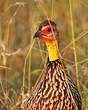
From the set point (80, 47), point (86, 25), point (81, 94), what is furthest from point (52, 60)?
point (86, 25)

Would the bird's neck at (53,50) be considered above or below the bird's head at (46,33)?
below

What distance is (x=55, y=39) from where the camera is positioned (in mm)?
4414

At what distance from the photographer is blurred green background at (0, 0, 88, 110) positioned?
16.9ft

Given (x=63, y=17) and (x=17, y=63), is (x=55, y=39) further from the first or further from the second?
(x=63, y=17)

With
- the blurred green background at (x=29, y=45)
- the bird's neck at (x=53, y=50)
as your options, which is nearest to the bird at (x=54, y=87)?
the bird's neck at (x=53, y=50)

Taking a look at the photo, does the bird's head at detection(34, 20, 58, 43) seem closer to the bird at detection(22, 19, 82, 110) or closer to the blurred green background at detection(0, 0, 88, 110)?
the bird at detection(22, 19, 82, 110)

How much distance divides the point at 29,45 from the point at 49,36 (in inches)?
82.2

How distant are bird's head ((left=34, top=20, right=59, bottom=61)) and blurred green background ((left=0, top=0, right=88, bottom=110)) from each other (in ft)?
0.42

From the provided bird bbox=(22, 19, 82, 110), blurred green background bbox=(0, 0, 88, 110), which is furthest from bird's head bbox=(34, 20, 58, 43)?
blurred green background bbox=(0, 0, 88, 110)

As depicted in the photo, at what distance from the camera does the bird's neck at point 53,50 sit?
4.41m

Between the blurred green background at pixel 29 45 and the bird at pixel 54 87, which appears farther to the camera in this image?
the blurred green background at pixel 29 45

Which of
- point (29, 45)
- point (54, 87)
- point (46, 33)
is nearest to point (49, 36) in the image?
point (46, 33)

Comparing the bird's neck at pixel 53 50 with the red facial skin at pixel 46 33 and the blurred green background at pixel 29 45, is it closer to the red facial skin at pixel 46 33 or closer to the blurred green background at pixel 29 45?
the red facial skin at pixel 46 33

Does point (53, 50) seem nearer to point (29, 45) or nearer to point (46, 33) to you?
point (46, 33)
